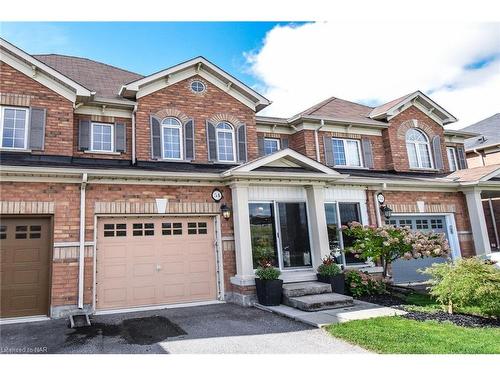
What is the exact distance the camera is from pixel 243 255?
919cm

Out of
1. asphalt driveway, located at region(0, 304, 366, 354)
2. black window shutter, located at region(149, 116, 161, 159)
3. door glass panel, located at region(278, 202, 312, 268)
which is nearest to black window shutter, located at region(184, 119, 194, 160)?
black window shutter, located at region(149, 116, 161, 159)

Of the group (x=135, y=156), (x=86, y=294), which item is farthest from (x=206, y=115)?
(x=86, y=294)

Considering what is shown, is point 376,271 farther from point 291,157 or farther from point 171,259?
point 171,259

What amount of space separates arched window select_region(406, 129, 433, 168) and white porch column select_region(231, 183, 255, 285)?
25.8 ft

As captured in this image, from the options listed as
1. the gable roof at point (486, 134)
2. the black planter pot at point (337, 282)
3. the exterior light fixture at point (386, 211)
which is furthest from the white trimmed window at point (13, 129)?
the gable roof at point (486, 134)

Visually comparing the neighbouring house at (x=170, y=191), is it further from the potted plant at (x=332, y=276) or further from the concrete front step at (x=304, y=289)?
the concrete front step at (x=304, y=289)

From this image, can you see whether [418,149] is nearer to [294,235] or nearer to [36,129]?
[294,235]

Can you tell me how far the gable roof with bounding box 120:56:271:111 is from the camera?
10.5 m

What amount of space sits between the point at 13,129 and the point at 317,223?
824cm

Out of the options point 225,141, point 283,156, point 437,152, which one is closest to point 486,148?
point 437,152

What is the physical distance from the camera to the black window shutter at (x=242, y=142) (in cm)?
1128

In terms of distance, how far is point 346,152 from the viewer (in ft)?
43.6

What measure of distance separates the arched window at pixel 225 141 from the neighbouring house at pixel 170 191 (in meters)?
0.03

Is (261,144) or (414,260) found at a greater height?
(261,144)
